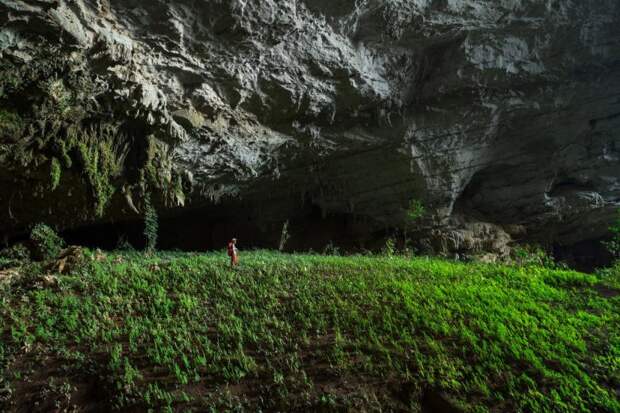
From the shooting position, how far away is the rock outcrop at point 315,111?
835 cm

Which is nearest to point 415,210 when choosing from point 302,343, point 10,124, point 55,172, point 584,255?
point 584,255

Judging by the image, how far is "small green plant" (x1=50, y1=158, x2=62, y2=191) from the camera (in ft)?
31.6

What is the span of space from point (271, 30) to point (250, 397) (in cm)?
809

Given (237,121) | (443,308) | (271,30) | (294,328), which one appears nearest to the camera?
(294,328)

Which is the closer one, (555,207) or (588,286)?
(588,286)

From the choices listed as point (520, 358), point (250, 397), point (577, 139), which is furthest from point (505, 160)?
point (250, 397)

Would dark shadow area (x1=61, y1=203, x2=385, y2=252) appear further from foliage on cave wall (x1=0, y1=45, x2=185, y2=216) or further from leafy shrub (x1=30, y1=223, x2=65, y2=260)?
leafy shrub (x1=30, y1=223, x2=65, y2=260)

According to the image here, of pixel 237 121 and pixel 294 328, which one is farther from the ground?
pixel 237 121

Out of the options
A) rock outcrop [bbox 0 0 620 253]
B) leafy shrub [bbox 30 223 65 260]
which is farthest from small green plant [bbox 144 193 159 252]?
leafy shrub [bbox 30 223 65 260]

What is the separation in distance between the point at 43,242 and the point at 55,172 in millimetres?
2813

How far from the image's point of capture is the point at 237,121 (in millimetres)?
11789

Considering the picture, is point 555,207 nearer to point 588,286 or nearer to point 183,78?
point 588,286

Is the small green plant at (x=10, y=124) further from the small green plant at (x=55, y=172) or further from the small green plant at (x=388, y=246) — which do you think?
the small green plant at (x=388, y=246)

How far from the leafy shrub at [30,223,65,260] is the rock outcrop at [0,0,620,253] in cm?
38
